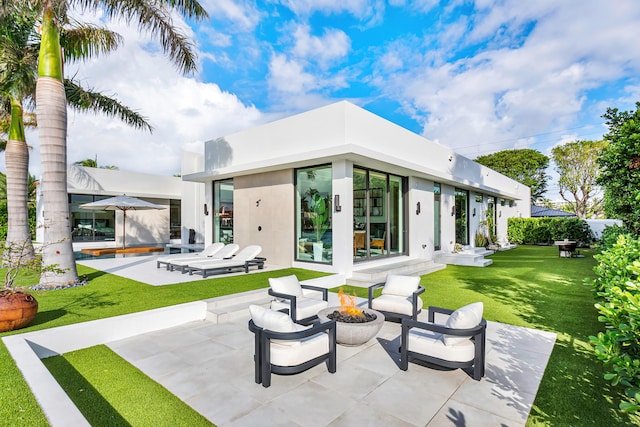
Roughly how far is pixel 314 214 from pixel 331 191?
109 cm

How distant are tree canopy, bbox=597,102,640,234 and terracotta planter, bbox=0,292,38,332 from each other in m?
9.17

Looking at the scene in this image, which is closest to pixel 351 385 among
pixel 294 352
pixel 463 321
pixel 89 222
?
pixel 294 352

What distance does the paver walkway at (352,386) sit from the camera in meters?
3.20

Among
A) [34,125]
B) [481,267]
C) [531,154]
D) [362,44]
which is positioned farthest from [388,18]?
[531,154]

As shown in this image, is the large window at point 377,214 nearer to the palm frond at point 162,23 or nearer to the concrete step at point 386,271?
the concrete step at point 386,271

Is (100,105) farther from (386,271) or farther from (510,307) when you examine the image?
(510,307)

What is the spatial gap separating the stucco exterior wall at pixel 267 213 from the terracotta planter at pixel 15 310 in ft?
24.0

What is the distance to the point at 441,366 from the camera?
13.3ft

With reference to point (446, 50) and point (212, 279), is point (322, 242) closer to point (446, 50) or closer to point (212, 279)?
point (212, 279)

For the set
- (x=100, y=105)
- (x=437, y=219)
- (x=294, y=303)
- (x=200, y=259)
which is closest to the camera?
(x=294, y=303)

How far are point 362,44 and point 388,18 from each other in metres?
2.19

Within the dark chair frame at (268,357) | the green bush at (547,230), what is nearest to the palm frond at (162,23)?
the dark chair frame at (268,357)

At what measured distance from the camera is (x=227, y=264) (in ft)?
34.0

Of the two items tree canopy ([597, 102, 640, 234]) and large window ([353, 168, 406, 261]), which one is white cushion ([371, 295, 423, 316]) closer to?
tree canopy ([597, 102, 640, 234])
